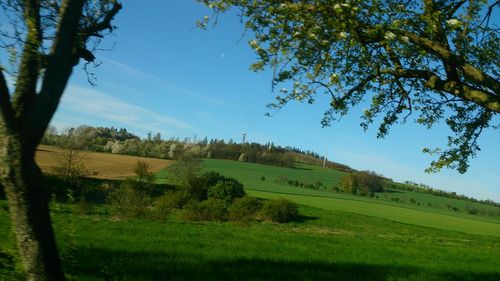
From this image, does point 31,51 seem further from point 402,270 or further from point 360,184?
point 360,184

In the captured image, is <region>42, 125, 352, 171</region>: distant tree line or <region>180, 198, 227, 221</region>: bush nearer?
<region>180, 198, 227, 221</region>: bush

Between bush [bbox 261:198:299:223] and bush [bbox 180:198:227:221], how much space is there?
6.14m

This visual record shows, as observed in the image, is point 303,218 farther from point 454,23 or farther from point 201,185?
point 454,23

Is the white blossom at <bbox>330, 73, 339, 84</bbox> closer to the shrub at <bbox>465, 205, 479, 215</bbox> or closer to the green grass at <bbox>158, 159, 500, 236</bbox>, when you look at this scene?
the green grass at <bbox>158, 159, 500, 236</bbox>

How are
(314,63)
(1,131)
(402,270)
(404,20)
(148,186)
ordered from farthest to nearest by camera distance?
1. (148,186)
2. (402,270)
3. (314,63)
4. (404,20)
5. (1,131)

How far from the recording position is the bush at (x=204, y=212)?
36.4 meters

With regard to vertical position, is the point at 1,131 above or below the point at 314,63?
below

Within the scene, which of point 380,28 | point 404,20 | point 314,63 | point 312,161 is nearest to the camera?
point 380,28

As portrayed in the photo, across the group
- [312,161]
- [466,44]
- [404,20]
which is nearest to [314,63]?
[404,20]

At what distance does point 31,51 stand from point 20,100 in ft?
1.70

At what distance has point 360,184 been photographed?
96.1 meters

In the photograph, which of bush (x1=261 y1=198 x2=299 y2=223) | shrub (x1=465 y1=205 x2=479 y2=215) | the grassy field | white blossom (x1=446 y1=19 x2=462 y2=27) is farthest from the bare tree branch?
shrub (x1=465 y1=205 x2=479 y2=215)

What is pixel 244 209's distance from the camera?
39469 millimetres

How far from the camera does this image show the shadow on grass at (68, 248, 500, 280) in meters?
9.41
